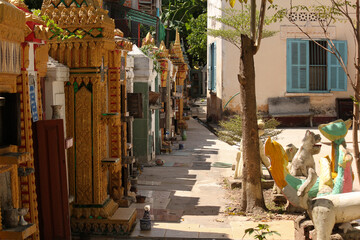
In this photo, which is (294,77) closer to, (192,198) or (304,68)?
(304,68)

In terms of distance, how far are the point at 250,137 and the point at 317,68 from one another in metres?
14.7

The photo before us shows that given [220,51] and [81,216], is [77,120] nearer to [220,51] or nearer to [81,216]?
[81,216]

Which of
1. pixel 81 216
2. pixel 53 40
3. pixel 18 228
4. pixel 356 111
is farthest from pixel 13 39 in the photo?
pixel 356 111

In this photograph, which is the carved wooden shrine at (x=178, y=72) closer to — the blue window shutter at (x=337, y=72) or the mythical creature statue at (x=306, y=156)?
the blue window shutter at (x=337, y=72)

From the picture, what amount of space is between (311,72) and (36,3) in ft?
38.1

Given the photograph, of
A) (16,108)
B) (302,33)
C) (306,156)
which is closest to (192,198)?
(306,156)

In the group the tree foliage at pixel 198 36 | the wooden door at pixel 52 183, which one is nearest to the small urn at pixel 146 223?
the wooden door at pixel 52 183

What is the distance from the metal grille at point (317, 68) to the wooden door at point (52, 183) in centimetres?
1795

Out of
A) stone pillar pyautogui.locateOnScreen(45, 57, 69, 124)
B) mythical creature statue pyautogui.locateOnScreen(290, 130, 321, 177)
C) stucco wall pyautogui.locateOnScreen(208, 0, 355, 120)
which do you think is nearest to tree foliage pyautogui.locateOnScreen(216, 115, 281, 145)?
mythical creature statue pyautogui.locateOnScreen(290, 130, 321, 177)

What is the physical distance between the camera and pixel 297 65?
22.1 meters

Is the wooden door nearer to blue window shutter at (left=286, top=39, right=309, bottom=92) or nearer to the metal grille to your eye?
blue window shutter at (left=286, top=39, right=309, bottom=92)

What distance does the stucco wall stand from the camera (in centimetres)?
2216

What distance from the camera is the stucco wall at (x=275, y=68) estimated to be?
72.7ft

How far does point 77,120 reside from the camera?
7.63 meters
